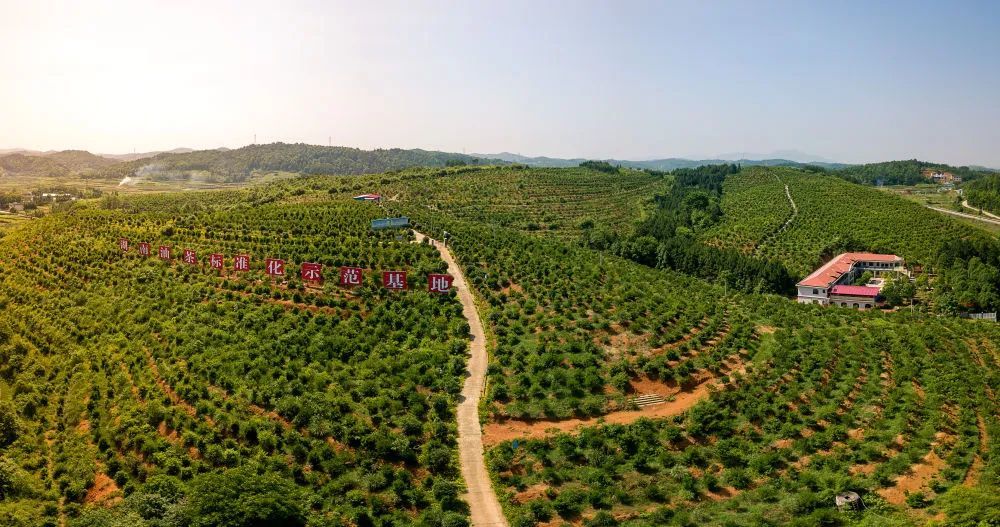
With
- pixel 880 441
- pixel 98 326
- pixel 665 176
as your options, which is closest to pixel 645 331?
pixel 880 441

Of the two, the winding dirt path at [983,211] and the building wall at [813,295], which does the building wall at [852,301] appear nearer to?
the building wall at [813,295]

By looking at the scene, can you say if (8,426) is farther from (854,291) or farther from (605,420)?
(854,291)

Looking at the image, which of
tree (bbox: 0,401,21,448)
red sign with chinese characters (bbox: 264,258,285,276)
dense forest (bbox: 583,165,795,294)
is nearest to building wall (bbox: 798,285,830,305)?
dense forest (bbox: 583,165,795,294)

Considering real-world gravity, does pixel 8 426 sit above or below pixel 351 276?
below

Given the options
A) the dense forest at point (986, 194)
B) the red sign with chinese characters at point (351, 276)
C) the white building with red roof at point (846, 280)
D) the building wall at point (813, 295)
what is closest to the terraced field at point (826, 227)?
the white building with red roof at point (846, 280)

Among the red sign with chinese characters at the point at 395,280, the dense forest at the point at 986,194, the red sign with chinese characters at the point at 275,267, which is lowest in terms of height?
the red sign with chinese characters at the point at 395,280

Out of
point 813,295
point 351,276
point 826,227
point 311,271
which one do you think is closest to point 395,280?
point 351,276
